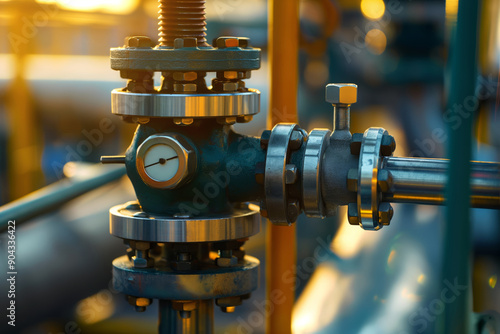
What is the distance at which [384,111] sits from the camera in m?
3.36

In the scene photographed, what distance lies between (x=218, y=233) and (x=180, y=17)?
0.26 metres

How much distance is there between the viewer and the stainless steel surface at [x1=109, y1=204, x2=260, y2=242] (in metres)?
0.81

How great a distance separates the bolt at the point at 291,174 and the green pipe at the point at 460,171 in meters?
0.24

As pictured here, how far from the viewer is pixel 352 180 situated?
0.77m

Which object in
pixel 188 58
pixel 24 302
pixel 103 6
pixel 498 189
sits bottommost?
pixel 24 302

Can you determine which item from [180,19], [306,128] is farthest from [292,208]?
[306,128]

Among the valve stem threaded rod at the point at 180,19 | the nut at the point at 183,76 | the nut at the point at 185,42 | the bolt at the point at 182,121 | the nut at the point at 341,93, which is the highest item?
the valve stem threaded rod at the point at 180,19

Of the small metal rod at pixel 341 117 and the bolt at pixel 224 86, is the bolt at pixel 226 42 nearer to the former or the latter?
the bolt at pixel 224 86

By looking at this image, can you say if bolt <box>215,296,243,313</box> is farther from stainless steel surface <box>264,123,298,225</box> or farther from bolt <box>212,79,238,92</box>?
bolt <box>212,79,238,92</box>

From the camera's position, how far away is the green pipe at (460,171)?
0.55 metres

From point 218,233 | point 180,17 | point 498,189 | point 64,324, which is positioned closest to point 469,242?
point 498,189

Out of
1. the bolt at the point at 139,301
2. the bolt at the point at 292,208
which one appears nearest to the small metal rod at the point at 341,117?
the bolt at the point at 292,208

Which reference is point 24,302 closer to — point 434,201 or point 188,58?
point 188,58

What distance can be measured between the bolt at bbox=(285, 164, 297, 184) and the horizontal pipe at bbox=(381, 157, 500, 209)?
0.10 m
